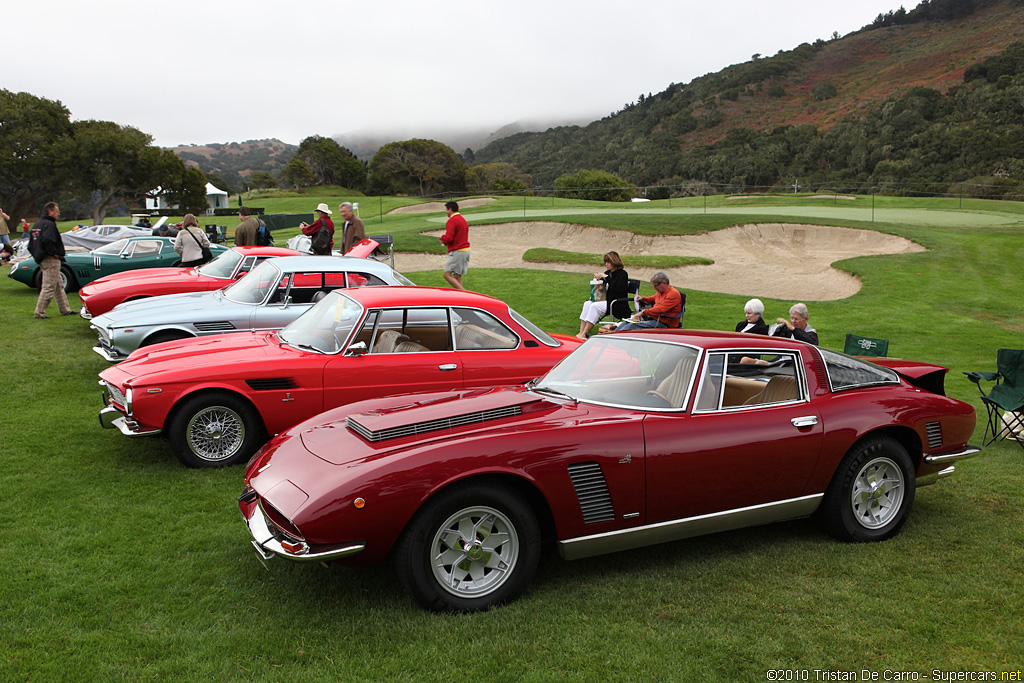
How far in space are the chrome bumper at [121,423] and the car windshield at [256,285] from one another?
9.14ft

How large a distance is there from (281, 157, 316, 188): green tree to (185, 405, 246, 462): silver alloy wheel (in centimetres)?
9059

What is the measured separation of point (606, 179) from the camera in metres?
64.6

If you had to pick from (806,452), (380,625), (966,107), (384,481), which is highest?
(966,107)

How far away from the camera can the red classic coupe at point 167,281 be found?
10320 millimetres

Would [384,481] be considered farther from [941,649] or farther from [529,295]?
[529,295]

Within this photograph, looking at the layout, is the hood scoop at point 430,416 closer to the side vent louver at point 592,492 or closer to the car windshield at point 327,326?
the side vent louver at point 592,492

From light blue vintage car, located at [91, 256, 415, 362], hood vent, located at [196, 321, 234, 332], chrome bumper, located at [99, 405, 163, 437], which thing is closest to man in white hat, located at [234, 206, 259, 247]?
light blue vintage car, located at [91, 256, 415, 362]

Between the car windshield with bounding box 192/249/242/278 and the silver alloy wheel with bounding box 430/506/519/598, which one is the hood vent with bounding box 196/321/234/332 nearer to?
the car windshield with bounding box 192/249/242/278

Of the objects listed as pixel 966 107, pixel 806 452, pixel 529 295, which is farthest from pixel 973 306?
pixel 966 107

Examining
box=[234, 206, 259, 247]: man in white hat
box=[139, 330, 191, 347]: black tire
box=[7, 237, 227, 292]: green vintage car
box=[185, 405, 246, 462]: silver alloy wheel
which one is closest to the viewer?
box=[185, 405, 246, 462]: silver alloy wheel

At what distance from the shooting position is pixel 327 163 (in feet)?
306

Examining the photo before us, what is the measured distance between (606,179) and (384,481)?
210 ft

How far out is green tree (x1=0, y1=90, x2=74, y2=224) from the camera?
5384 cm

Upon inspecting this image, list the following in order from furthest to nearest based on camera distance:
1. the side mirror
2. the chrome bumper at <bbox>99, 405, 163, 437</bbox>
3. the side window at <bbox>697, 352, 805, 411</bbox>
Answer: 1. the side mirror
2. the chrome bumper at <bbox>99, 405, 163, 437</bbox>
3. the side window at <bbox>697, 352, 805, 411</bbox>
